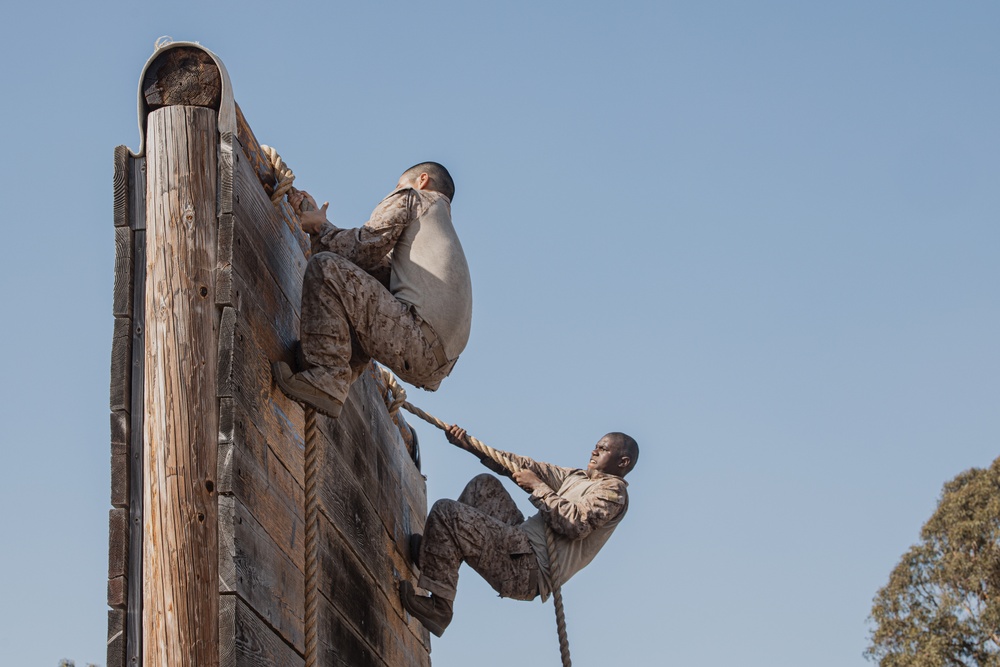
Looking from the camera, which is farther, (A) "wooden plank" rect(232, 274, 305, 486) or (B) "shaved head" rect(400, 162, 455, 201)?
A: (B) "shaved head" rect(400, 162, 455, 201)

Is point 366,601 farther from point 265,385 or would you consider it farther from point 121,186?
point 121,186

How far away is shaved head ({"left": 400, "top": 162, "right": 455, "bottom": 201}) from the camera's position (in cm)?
579

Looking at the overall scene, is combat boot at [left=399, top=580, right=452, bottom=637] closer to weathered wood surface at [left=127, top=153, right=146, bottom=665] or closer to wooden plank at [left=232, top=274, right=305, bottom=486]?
wooden plank at [left=232, top=274, right=305, bottom=486]

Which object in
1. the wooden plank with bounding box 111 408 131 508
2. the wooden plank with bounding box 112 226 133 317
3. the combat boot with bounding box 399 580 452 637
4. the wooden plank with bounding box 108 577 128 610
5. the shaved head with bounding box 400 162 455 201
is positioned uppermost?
the shaved head with bounding box 400 162 455 201

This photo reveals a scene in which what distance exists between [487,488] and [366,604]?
1262 mm

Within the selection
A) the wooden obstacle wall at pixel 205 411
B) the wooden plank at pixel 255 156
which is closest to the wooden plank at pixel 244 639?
the wooden obstacle wall at pixel 205 411

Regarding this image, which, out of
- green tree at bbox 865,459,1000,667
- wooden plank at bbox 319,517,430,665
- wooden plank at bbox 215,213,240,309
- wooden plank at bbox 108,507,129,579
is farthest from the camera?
green tree at bbox 865,459,1000,667

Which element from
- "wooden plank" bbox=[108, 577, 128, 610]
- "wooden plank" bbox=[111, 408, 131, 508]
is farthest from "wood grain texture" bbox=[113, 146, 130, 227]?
"wooden plank" bbox=[108, 577, 128, 610]

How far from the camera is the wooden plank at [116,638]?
3.85 metres

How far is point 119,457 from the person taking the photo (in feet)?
13.5

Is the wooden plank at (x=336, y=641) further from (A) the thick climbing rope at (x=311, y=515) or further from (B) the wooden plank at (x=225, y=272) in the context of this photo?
(B) the wooden plank at (x=225, y=272)

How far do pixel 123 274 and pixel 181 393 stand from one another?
0.50 m

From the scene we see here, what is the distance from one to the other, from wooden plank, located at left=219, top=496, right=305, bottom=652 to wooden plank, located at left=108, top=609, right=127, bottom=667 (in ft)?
1.05

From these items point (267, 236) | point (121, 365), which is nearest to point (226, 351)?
point (121, 365)
